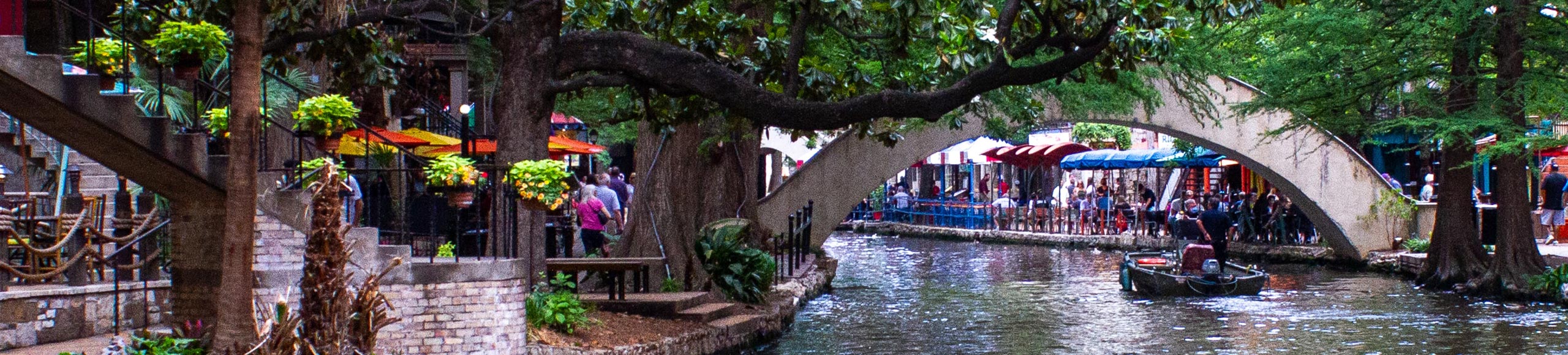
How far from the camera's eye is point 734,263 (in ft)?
59.5

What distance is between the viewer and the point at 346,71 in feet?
49.1

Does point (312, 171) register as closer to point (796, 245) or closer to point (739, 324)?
point (739, 324)

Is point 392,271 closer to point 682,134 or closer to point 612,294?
point 612,294

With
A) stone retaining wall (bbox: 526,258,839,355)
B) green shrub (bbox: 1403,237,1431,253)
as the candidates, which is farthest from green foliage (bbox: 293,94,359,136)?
green shrub (bbox: 1403,237,1431,253)

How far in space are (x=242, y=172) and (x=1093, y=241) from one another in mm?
29513

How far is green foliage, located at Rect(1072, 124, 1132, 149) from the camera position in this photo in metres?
47.6

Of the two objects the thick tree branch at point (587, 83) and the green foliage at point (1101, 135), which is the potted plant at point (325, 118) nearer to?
the thick tree branch at point (587, 83)

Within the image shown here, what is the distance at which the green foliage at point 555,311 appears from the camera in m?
13.2

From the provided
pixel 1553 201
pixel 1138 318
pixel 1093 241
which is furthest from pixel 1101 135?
pixel 1138 318

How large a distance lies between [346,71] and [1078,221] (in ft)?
88.9

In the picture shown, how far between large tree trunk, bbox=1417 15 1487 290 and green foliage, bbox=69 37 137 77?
59.7 ft

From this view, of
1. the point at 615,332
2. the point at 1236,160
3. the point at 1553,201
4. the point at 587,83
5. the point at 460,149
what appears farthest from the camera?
the point at 1236,160

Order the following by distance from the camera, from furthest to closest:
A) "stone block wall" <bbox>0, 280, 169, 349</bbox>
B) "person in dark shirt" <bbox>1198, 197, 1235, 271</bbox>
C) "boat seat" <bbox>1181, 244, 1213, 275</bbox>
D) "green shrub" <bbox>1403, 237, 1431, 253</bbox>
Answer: "green shrub" <bbox>1403, 237, 1431, 253</bbox> < "person in dark shirt" <bbox>1198, 197, 1235, 271</bbox> < "boat seat" <bbox>1181, 244, 1213, 275</bbox> < "stone block wall" <bbox>0, 280, 169, 349</bbox>

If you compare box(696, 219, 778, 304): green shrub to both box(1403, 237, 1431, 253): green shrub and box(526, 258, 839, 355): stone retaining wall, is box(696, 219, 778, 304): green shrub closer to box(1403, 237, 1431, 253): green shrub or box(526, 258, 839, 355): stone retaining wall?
box(526, 258, 839, 355): stone retaining wall
